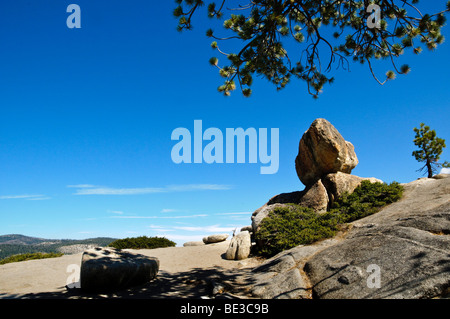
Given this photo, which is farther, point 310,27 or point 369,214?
point 369,214

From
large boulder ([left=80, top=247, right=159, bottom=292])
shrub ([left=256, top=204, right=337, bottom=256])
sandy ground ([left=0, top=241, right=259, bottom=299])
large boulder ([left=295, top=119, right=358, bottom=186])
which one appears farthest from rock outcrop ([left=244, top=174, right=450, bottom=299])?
large boulder ([left=295, top=119, right=358, bottom=186])

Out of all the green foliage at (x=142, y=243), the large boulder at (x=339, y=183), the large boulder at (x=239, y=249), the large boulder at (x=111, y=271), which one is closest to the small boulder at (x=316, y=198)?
the large boulder at (x=339, y=183)

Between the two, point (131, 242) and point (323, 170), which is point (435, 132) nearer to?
point (323, 170)

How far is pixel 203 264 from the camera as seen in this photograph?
13.2m

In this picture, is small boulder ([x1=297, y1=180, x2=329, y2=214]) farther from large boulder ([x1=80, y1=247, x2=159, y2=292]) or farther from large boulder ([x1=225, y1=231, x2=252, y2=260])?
large boulder ([x1=80, y1=247, x2=159, y2=292])

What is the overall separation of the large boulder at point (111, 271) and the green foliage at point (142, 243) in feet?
34.5

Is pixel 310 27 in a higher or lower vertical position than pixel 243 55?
higher

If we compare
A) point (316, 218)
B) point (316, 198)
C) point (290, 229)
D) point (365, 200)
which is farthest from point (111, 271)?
point (365, 200)

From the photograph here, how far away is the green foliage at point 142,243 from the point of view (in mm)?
19844

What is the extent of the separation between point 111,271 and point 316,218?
31.6ft

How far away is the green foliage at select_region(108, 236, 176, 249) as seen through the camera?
1984 centimetres
